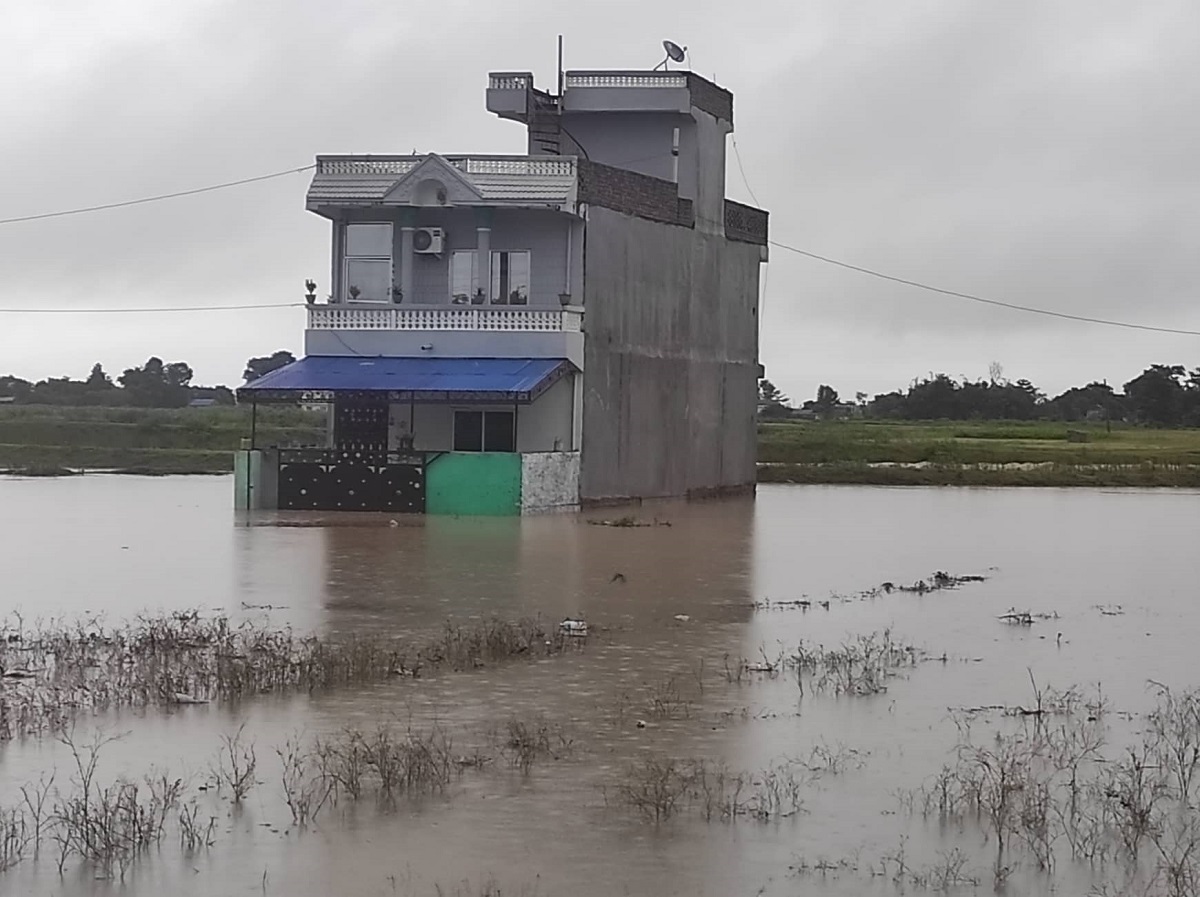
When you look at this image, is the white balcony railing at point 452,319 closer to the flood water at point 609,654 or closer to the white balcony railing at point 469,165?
the white balcony railing at point 469,165

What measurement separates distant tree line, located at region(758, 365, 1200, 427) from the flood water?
69695mm

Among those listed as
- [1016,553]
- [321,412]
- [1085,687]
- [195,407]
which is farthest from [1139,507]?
[195,407]

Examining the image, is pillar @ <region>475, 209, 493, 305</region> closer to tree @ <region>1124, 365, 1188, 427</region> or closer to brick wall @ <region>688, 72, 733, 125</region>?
brick wall @ <region>688, 72, 733, 125</region>

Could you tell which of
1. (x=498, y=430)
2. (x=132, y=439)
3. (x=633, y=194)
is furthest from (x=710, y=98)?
(x=132, y=439)

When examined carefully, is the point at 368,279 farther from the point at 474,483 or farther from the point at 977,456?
the point at 977,456

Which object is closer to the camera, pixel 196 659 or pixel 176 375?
pixel 196 659

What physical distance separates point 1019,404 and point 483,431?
79735 mm

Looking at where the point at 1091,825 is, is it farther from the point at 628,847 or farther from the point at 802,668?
the point at 802,668

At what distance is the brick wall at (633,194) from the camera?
38906mm

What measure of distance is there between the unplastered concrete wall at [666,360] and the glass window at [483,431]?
1626 millimetres

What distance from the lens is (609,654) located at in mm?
17062

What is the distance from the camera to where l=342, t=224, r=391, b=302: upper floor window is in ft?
129

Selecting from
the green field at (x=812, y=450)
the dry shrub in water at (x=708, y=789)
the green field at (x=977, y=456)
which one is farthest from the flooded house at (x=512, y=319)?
the dry shrub in water at (x=708, y=789)

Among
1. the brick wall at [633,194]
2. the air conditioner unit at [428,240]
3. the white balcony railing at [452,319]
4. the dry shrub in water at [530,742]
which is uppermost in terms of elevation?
the brick wall at [633,194]
